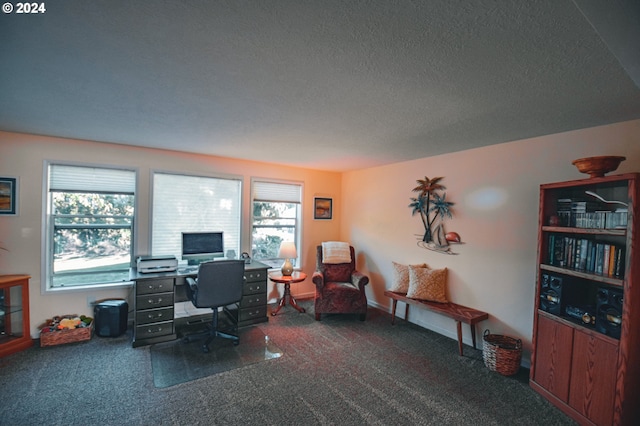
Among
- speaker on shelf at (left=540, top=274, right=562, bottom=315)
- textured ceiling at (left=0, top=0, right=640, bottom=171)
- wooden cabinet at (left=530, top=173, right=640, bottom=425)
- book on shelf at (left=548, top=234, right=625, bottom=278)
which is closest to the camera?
textured ceiling at (left=0, top=0, right=640, bottom=171)

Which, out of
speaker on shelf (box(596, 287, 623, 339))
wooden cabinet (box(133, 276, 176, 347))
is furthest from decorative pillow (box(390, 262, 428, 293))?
wooden cabinet (box(133, 276, 176, 347))

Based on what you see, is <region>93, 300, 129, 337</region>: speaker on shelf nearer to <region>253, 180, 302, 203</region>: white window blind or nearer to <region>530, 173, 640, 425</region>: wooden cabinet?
<region>253, 180, 302, 203</region>: white window blind

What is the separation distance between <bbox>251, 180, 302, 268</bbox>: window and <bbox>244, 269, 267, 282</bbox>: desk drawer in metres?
0.76

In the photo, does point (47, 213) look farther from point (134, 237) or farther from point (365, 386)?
point (365, 386)

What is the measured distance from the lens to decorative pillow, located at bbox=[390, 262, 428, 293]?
399 centimetres

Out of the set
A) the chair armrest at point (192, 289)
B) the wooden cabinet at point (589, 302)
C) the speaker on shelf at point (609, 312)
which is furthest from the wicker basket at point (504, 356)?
the chair armrest at point (192, 289)

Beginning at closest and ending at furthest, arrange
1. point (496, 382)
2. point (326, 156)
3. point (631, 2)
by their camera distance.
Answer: point (631, 2), point (496, 382), point (326, 156)

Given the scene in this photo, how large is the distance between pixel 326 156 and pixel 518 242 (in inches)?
98.7

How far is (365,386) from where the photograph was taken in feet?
8.57

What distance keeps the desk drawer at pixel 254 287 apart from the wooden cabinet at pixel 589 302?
309cm

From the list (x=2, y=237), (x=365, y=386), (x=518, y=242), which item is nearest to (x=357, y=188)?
(x=518, y=242)

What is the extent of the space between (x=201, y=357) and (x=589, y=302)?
3.71 metres

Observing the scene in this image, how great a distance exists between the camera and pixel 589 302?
2512mm

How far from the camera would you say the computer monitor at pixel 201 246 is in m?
3.92
